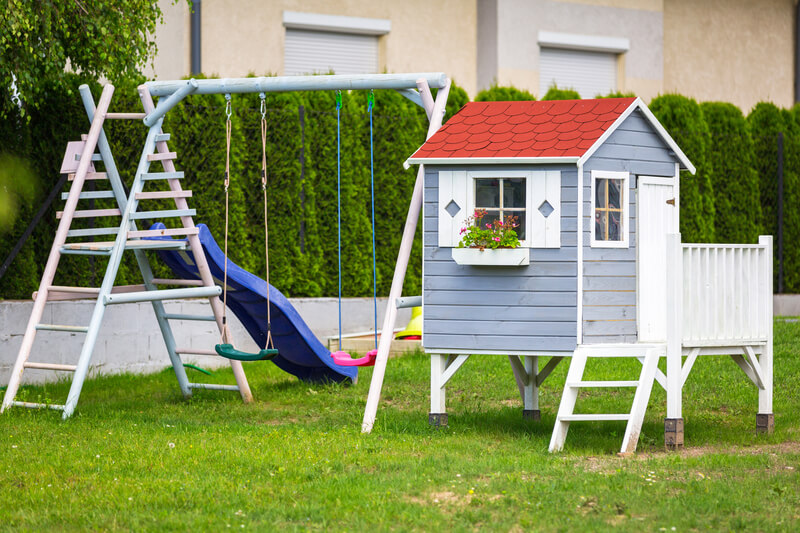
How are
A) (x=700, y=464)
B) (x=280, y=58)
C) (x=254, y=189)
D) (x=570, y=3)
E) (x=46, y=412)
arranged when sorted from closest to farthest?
(x=700, y=464)
(x=46, y=412)
(x=254, y=189)
(x=280, y=58)
(x=570, y=3)

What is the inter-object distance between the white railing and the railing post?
0.02 metres

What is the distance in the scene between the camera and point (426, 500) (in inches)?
200

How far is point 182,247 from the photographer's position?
320 inches

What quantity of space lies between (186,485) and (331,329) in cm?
660

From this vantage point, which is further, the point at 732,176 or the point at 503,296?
the point at 732,176

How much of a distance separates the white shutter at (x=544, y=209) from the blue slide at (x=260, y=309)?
94.8 inches

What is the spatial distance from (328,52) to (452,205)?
10.8 m

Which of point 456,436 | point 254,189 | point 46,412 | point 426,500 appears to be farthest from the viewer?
point 254,189

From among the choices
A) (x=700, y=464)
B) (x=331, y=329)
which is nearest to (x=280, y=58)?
(x=331, y=329)

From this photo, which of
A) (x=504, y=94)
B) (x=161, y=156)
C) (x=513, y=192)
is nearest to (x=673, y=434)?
(x=513, y=192)

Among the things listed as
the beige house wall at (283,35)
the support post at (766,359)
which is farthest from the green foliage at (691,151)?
the support post at (766,359)

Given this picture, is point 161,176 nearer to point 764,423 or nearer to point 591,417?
point 591,417

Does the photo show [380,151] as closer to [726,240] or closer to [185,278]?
[185,278]

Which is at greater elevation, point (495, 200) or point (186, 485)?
point (495, 200)
